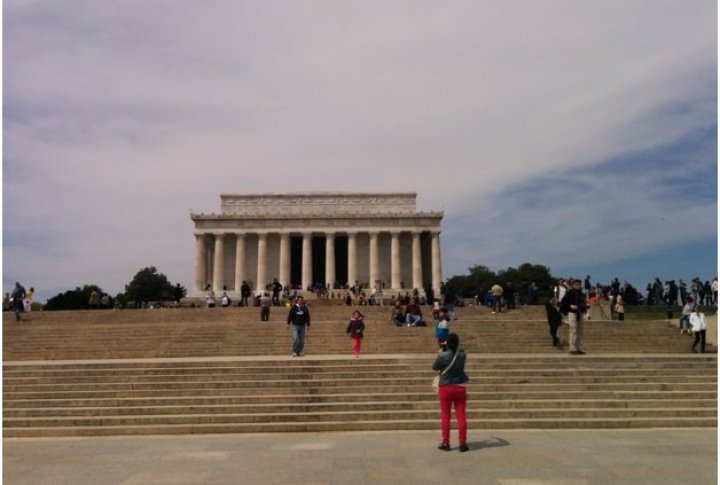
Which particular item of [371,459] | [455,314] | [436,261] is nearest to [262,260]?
[436,261]

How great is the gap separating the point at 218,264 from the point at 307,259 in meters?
8.74

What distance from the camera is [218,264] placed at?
202 feet

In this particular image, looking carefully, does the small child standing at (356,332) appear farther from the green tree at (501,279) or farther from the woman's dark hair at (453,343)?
the green tree at (501,279)

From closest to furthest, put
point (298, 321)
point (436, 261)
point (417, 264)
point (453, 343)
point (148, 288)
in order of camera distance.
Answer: point (453, 343)
point (298, 321)
point (436, 261)
point (417, 264)
point (148, 288)

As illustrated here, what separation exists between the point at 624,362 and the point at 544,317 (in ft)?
50.8

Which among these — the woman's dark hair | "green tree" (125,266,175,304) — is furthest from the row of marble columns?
the woman's dark hair

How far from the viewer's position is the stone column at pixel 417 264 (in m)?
61.4

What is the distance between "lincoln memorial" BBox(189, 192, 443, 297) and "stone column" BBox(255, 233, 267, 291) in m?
0.10

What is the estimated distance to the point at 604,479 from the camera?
25.2ft

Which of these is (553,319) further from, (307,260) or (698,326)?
(307,260)

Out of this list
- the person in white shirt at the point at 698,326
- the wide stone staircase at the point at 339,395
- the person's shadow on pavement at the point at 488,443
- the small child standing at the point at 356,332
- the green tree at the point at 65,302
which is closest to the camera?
the person's shadow on pavement at the point at 488,443

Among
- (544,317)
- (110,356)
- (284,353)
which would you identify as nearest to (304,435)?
(284,353)

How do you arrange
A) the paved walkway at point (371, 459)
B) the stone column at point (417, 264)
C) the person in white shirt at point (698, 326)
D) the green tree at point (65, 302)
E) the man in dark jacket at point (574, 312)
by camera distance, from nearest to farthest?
the paved walkway at point (371, 459), the man in dark jacket at point (574, 312), the person in white shirt at point (698, 326), the green tree at point (65, 302), the stone column at point (417, 264)

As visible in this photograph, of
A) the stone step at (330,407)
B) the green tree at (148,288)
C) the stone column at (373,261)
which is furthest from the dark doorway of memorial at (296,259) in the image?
the stone step at (330,407)
